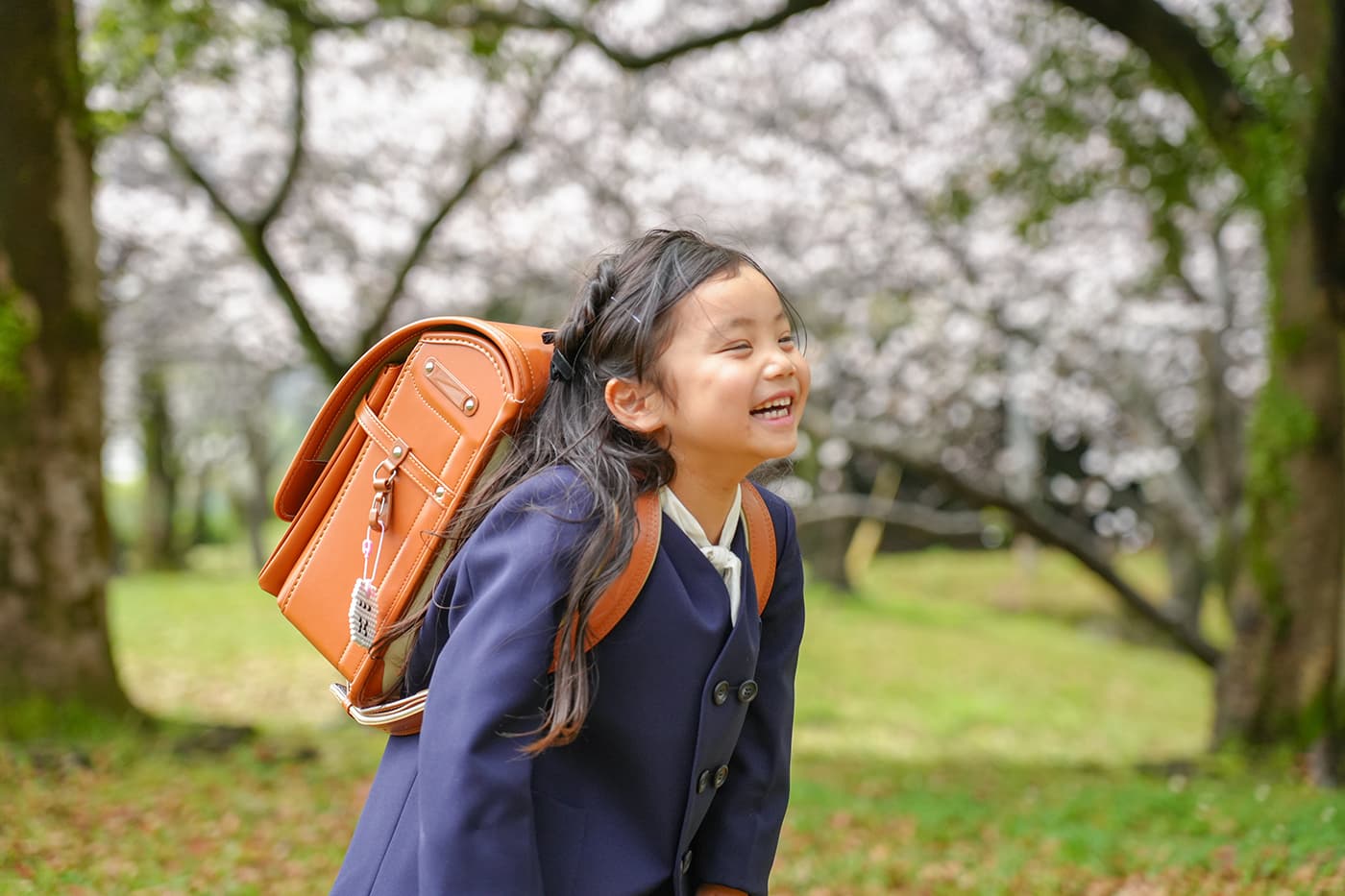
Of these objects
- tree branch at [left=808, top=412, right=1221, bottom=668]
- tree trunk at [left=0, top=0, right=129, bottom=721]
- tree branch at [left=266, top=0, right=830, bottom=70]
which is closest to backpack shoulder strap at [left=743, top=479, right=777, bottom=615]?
tree trunk at [left=0, top=0, right=129, bottom=721]

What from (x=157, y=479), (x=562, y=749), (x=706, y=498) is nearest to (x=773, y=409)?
(x=706, y=498)

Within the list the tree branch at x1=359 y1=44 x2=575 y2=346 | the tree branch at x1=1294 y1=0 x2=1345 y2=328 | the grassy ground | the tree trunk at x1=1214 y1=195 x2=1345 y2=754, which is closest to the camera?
the grassy ground

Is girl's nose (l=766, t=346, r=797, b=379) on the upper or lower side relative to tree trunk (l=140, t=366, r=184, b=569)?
upper

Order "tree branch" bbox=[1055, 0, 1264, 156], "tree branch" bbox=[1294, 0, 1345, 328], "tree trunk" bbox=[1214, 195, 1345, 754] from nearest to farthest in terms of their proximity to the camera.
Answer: "tree branch" bbox=[1294, 0, 1345, 328] → "tree trunk" bbox=[1214, 195, 1345, 754] → "tree branch" bbox=[1055, 0, 1264, 156]

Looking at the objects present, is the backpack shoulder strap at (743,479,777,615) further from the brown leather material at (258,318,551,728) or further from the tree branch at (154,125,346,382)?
the tree branch at (154,125,346,382)

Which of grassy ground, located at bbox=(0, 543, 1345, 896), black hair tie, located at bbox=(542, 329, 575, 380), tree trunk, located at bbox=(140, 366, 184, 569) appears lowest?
tree trunk, located at bbox=(140, 366, 184, 569)

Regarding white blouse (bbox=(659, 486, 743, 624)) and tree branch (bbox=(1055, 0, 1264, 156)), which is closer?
white blouse (bbox=(659, 486, 743, 624))

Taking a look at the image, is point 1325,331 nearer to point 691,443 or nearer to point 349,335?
point 691,443

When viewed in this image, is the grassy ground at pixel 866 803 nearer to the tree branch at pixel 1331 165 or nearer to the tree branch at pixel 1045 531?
the tree branch at pixel 1045 531

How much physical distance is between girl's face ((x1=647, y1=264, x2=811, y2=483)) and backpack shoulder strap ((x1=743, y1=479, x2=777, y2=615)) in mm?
153

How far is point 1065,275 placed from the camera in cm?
1272

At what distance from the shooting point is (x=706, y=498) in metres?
1.71

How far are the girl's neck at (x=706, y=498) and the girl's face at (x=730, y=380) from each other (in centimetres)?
2

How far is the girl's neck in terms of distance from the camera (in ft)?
5.56
